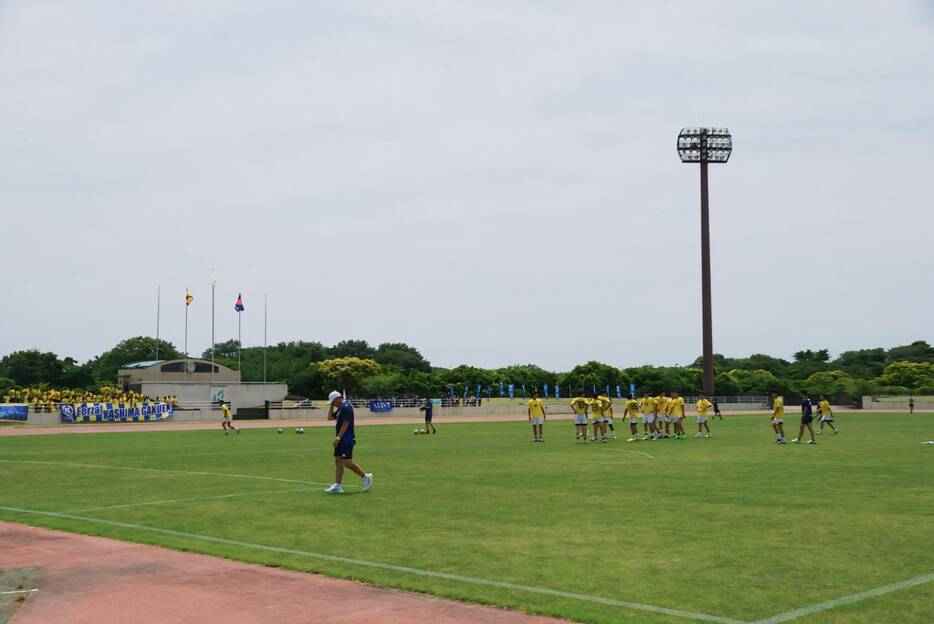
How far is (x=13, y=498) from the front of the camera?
629 inches

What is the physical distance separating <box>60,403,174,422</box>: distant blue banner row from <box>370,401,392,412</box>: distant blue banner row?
59.0ft

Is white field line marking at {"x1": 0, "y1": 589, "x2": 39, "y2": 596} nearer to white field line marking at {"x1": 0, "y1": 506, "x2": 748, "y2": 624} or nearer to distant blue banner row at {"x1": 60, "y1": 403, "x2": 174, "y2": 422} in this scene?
white field line marking at {"x1": 0, "y1": 506, "x2": 748, "y2": 624}

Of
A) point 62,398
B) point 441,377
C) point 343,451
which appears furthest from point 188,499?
point 441,377

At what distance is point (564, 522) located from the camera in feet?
41.7

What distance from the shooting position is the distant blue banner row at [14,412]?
5781cm

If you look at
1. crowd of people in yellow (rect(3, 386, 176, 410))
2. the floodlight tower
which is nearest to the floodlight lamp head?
the floodlight tower

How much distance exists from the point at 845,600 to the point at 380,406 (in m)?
70.2

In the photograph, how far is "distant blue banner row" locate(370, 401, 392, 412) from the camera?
76.8 m

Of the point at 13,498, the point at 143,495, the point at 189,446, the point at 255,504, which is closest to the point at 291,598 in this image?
the point at 255,504

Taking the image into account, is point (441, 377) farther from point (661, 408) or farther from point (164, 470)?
point (164, 470)

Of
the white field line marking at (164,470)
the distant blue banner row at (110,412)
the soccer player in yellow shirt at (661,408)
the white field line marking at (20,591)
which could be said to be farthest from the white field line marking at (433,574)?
the distant blue banner row at (110,412)

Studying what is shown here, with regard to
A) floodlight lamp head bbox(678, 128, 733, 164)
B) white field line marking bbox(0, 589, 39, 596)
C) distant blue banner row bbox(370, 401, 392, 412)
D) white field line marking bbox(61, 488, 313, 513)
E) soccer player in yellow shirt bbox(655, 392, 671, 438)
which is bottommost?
distant blue banner row bbox(370, 401, 392, 412)

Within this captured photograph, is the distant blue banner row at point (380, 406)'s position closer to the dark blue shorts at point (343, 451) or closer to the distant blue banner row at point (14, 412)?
the distant blue banner row at point (14, 412)

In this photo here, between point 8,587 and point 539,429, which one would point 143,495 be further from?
point 539,429
